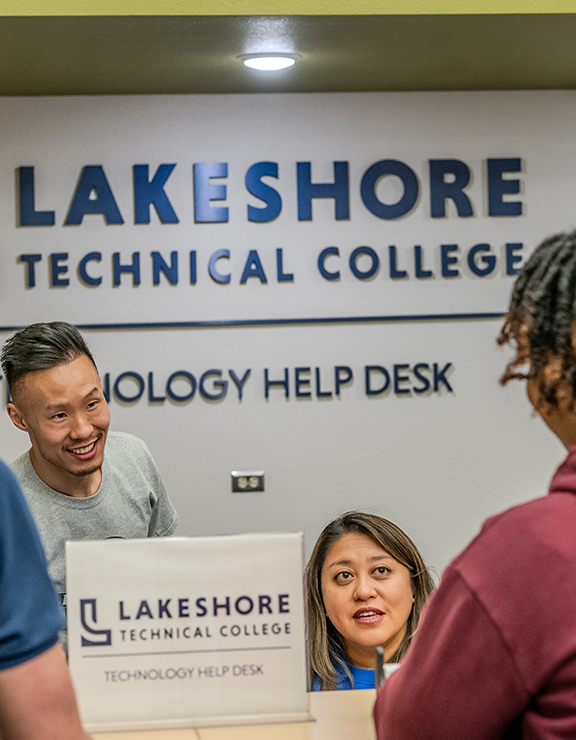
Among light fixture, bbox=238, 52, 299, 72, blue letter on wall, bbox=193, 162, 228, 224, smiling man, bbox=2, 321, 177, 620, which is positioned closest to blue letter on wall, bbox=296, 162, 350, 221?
blue letter on wall, bbox=193, 162, 228, 224

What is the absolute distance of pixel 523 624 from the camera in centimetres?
86

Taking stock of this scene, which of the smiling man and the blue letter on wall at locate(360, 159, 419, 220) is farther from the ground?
the blue letter on wall at locate(360, 159, 419, 220)

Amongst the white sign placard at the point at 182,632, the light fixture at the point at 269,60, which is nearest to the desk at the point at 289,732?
the white sign placard at the point at 182,632

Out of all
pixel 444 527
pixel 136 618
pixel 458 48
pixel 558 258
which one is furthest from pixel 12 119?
pixel 558 258

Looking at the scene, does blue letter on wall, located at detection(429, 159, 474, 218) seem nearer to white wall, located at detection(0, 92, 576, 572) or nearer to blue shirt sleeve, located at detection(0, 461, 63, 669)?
white wall, located at detection(0, 92, 576, 572)

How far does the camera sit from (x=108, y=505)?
2215 millimetres

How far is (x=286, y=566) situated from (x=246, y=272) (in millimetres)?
2176

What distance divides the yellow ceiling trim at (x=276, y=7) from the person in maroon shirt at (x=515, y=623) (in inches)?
73.2

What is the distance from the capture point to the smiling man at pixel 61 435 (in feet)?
6.85

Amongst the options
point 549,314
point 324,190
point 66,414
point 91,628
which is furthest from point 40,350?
point 324,190

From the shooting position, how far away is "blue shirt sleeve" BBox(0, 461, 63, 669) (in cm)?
83

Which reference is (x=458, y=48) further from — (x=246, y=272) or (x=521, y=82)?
(x=246, y=272)

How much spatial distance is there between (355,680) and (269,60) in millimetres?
2041

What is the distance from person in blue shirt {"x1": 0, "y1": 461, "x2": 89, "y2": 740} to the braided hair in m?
0.56
